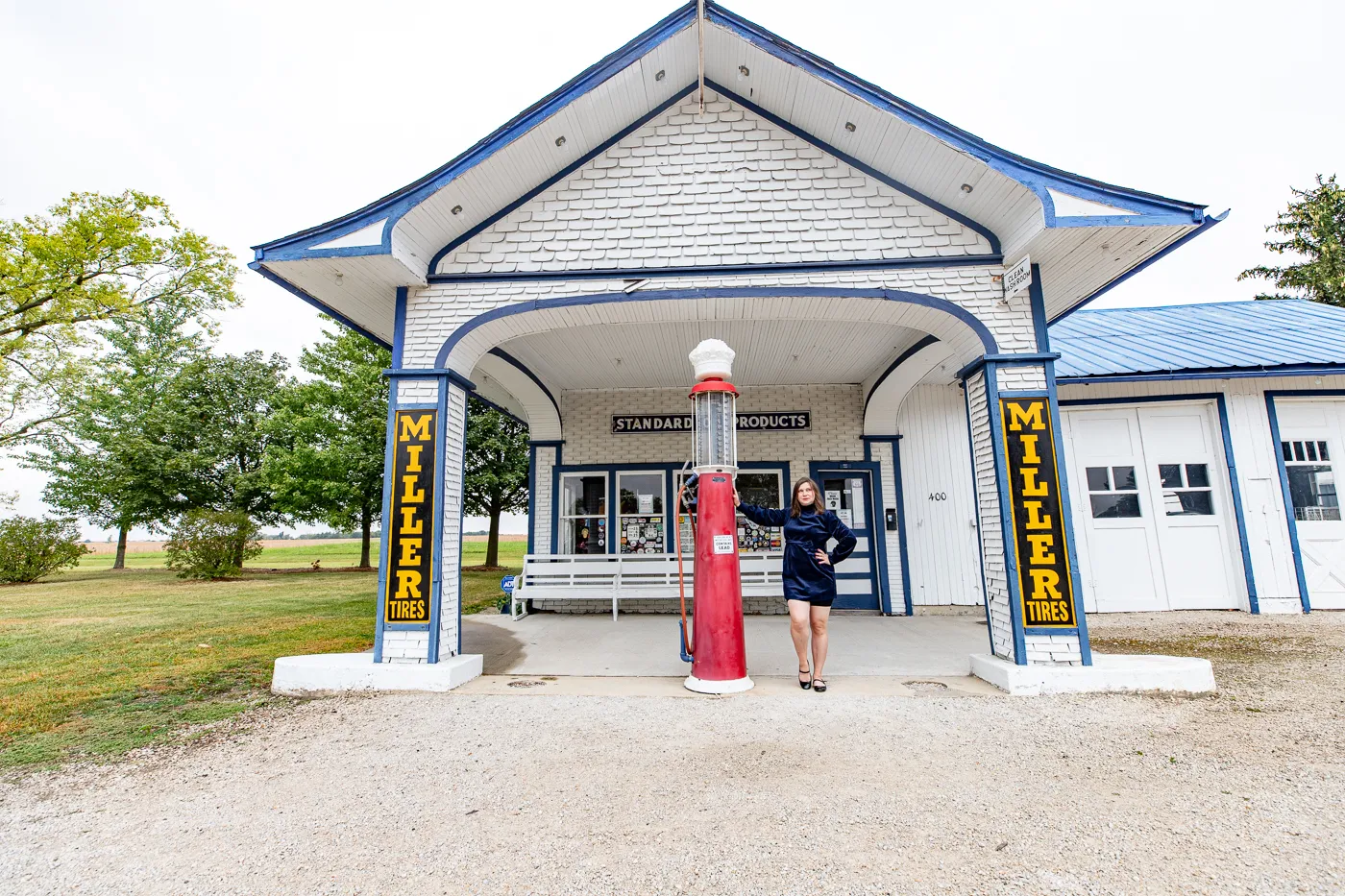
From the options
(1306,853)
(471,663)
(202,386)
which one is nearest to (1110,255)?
(1306,853)

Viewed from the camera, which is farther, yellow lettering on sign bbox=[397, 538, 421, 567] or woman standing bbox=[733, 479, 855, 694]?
yellow lettering on sign bbox=[397, 538, 421, 567]

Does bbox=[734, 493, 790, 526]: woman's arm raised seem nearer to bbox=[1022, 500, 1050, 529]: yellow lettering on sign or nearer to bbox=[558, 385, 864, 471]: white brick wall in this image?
bbox=[1022, 500, 1050, 529]: yellow lettering on sign

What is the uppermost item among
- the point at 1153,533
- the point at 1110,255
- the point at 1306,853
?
the point at 1110,255

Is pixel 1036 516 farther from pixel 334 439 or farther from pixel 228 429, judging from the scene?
pixel 228 429

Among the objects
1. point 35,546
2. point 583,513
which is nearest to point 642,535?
point 583,513

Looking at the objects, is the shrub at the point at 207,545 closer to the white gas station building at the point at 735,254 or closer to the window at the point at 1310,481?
the white gas station building at the point at 735,254

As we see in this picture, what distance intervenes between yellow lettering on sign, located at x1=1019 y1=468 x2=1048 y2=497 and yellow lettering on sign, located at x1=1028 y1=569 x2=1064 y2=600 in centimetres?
62

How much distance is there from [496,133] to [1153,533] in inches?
382

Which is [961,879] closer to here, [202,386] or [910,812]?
[910,812]

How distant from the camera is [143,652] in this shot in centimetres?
674

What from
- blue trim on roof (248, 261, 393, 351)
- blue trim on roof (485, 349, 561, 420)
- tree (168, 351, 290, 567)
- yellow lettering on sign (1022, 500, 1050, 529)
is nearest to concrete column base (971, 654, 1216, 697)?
yellow lettering on sign (1022, 500, 1050, 529)

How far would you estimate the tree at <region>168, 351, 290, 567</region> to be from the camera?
20641 mm

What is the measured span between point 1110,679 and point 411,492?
5754 mm

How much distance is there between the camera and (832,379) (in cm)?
962
